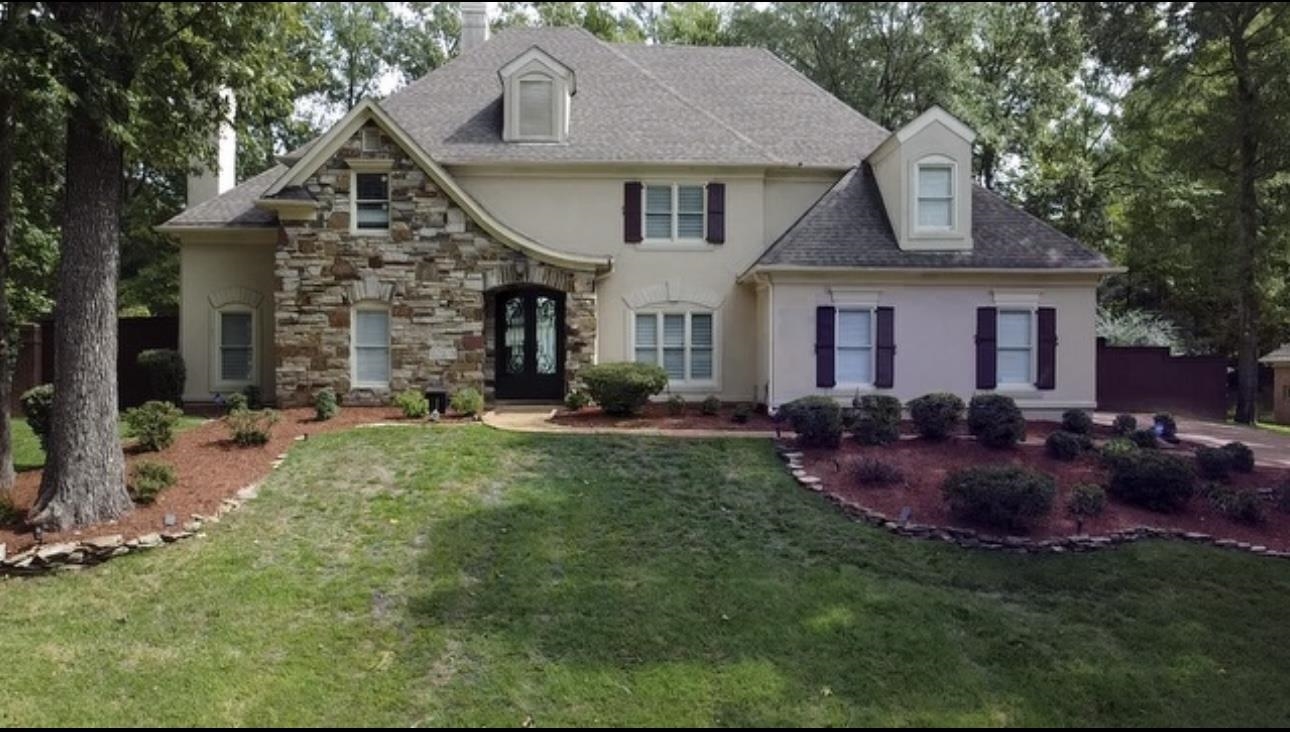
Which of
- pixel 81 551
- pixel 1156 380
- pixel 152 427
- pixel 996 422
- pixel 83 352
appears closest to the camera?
pixel 81 551

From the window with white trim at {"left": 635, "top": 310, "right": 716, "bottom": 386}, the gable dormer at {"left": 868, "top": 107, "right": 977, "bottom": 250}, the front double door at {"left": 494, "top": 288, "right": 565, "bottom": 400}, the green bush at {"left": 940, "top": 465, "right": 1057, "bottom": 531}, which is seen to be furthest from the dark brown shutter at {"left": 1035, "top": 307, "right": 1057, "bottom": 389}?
the front double door at {"left": 494, "top": 288, "right": 565, "bottom": 400}

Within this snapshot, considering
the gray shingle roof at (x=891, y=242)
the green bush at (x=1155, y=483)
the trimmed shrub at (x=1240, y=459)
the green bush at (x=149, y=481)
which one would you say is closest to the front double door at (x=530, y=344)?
the gray shingle roof at (x=891, y=242)

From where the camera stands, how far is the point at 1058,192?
87.2 feet

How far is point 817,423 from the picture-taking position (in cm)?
1230

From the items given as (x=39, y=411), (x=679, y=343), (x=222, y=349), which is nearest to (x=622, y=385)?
(x=679, y=343)

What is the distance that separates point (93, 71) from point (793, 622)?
28.2 ft

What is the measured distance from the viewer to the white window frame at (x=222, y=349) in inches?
680

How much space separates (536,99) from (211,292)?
7.59m

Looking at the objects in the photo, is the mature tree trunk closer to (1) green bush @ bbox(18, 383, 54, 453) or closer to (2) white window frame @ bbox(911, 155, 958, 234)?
(1) green bush @ bbox(18, 383, 54, 453)

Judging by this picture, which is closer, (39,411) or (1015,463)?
(39,411)

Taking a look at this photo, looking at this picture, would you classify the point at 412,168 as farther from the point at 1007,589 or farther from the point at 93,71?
the point at 1007,589

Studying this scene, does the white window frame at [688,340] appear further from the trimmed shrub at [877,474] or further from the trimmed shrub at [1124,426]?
the trimmed shrub at [1124,426]

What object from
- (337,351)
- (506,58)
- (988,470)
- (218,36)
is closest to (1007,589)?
(988,470)

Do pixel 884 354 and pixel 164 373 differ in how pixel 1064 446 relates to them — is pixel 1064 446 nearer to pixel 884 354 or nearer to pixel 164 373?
pixel 884 354
